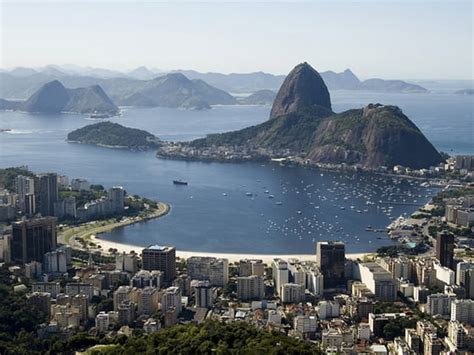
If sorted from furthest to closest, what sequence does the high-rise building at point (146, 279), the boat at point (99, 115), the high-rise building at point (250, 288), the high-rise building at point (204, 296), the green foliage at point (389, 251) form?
the boat at point (99, 115)
the green foliage at point (389, 251)
the high-rise building at point (146, 279)
the high-rise building at point (250, 288)
the high-rise building at point (204, 296)

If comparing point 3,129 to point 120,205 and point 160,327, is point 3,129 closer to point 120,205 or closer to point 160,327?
point 120,205

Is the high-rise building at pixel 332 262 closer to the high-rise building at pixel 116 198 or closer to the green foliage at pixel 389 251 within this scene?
the green foliage at pixel 389 251

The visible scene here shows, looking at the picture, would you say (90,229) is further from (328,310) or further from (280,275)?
(328,310)

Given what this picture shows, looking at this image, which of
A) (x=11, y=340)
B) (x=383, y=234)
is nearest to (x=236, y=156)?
(x=383, y=234)

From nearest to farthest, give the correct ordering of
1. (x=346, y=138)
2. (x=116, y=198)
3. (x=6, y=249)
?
(x=6, y=249) → (x=116, y=198) → (x=346, y=138)

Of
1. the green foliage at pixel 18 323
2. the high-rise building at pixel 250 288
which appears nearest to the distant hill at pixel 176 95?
the high-rise building at pixel 250 288

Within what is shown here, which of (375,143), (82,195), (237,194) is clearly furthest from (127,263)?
(375,143)
